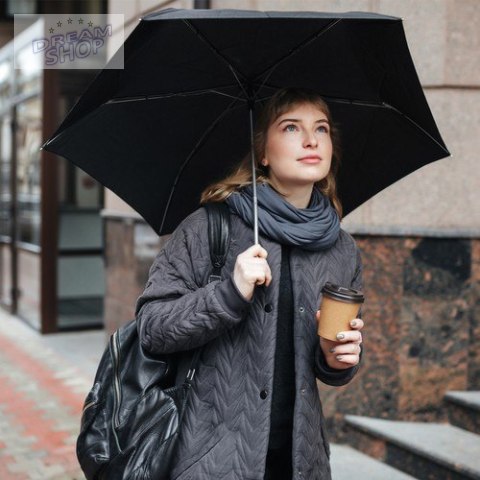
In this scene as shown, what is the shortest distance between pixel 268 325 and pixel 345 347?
0.23 metres

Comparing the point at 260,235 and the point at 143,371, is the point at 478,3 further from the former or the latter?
the point at 143,371

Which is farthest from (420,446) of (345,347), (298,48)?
(298,48)

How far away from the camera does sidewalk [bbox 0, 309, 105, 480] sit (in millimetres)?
4516

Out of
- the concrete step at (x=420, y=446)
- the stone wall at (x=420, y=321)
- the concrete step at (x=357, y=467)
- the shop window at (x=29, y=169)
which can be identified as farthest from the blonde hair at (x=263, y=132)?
the shop window at (x=29, y=169)

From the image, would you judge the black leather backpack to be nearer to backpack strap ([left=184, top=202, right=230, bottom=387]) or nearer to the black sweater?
backpack strap ([left=184, top=202, right=230, bottom=387])

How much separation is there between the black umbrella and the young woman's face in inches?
6.6

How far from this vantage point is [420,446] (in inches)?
154

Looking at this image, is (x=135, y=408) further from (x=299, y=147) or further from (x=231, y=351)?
(x=299, y=147)

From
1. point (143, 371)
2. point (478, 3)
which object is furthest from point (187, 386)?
point (478, 3)

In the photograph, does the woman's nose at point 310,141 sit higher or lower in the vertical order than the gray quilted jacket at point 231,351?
higher

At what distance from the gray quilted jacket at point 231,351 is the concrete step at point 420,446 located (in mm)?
1781

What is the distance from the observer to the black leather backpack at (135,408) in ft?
6.88

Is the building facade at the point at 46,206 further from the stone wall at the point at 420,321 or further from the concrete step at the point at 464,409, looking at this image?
the concrete step at the point at 464,409

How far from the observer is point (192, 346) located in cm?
206
